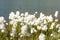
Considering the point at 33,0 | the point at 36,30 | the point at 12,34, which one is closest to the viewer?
the point at 12,34

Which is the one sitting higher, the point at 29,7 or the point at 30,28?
the point at 29,7

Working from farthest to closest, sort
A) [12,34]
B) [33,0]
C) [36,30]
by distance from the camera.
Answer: [33,0] < [36,30] < [12,34]

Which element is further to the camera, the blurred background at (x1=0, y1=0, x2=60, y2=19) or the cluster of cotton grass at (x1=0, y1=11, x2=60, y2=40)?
the blurred background at (x1=0, y1=0, x2=60, y2=19)

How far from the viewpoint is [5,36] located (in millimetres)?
2510

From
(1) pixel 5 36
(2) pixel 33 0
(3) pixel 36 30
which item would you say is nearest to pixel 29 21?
(3) pixel 36 30

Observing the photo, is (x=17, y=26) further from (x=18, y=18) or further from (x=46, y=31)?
(x=46, y=31)

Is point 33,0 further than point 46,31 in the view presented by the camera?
Yes

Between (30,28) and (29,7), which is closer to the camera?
(30,28)

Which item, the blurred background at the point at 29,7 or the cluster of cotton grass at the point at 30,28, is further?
the blurred background at the point at 29,7

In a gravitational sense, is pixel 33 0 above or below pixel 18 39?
above

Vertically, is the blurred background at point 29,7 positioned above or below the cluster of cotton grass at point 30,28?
above

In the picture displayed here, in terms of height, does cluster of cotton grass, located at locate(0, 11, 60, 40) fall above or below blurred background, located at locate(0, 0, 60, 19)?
below

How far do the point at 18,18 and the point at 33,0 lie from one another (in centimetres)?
640

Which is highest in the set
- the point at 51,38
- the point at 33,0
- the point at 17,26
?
the point at 33,0
